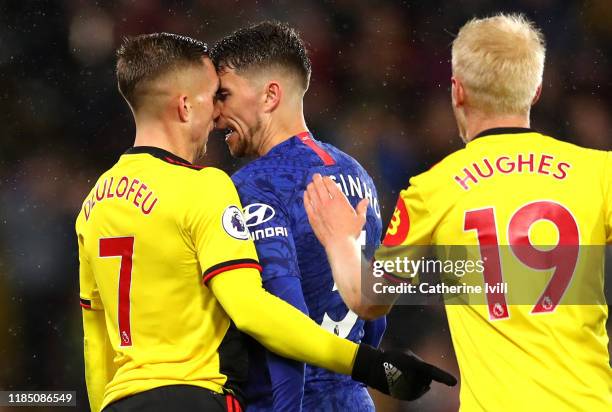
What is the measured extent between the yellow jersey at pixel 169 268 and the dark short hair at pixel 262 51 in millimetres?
617

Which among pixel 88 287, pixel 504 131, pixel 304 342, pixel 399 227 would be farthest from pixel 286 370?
pixel 504 131

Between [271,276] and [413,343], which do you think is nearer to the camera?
[271,276]

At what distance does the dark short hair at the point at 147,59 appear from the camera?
2658 mm

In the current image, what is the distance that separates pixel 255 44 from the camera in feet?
9.77

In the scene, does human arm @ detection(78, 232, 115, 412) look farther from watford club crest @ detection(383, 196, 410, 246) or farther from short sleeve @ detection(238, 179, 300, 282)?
watford club crest @ detection(383, 196, 410, 246)

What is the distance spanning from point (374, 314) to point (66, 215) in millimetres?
3919

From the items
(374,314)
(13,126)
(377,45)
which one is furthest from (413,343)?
(374,314)

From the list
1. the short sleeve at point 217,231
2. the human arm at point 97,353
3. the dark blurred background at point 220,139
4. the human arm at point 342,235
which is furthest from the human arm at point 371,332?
the dark blurred background at point 220,139

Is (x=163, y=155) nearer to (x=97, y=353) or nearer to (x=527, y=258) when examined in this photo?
(x=97, y=353)

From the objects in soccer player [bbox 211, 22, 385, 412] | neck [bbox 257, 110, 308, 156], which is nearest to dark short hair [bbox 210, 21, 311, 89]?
soccer player [bbox 211, 22, 385, 412]

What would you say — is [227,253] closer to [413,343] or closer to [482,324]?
[482,324]

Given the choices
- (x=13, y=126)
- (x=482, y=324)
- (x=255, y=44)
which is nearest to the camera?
(x=482, y=324)

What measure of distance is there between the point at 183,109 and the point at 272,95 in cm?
41

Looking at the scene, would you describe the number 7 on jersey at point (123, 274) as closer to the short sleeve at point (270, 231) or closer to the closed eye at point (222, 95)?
the short sleeve at point (270, 231)
